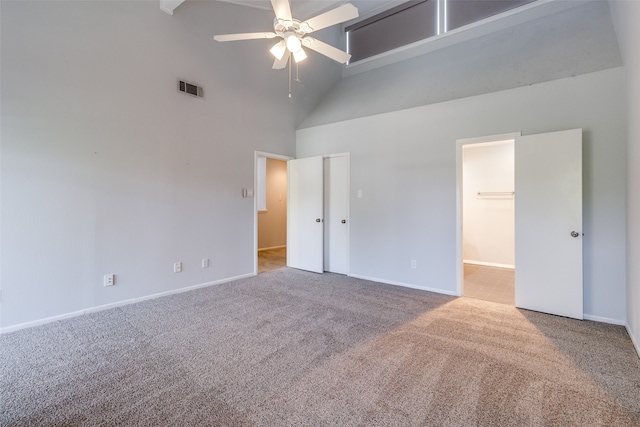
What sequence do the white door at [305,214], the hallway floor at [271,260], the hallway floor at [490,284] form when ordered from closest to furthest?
the hallway floor at [490,284] → the white door at [305,214] → the hallway floor at [271,260]

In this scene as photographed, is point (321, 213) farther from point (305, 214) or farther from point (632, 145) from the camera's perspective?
point (632, 145)

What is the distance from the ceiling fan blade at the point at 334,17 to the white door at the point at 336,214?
255cm

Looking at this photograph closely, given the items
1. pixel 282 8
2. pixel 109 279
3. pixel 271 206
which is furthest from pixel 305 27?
pixel 271 206

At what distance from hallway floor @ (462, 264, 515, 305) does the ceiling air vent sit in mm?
4610

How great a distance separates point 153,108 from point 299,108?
2.61 metres

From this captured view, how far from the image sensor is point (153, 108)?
354cm

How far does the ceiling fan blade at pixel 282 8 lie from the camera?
86.7 inches

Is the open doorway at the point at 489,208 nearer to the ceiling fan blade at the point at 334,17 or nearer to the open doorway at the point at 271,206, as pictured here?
the ceiling fan blade at the point at 334,17

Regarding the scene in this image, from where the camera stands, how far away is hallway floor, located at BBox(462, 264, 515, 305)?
3758 millimetres

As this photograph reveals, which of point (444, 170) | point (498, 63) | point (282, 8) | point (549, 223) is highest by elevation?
point (498, 63)

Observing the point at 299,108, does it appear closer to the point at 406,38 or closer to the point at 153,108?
the point at 406,38

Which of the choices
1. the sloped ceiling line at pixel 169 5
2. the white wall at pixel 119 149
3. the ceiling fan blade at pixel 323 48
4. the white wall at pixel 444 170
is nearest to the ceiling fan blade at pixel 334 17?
the ceiling fan blade at pixel 323 48

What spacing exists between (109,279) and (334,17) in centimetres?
361

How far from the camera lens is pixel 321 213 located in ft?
16.5
